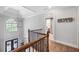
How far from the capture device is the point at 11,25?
149cm

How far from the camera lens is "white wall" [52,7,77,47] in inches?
57.0

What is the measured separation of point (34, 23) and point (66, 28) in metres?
0.48

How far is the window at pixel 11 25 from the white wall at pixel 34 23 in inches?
6.3

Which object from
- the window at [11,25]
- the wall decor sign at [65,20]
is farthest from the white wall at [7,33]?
the wall decor sign at [65,20]

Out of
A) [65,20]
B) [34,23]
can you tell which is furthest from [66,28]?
[34,23]

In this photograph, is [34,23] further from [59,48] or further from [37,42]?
[59,48]

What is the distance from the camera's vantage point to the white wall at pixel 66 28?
1448 millimetres

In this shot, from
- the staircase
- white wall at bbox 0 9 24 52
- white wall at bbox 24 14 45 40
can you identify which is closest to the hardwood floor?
the staircase

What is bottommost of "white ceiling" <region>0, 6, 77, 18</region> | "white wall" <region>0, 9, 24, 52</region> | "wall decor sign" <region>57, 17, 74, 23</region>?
A: "white wall" <region>0, 9, 24, 52</region>

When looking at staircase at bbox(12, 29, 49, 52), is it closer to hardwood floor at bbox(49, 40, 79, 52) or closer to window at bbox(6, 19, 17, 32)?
hardwood floor at bbox(49, 40, 79, 52)

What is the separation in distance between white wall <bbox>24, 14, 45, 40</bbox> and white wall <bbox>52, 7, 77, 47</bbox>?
0.20 metres

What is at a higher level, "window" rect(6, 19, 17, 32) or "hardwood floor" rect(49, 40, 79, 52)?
"window" rect(6, 19, 17, 32)
